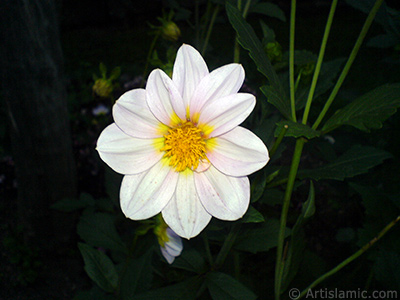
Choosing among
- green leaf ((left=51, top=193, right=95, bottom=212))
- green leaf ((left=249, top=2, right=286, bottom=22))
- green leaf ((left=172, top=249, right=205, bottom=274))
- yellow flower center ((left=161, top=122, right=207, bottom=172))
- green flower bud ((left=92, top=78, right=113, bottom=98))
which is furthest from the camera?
green leaf ((left=51, top=193, right=95, bottom=212))

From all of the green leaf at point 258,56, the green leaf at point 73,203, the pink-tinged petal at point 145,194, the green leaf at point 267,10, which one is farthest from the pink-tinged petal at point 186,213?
the green leaf at point 73,203

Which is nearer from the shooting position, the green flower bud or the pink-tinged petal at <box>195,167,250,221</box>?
the pink-tinged petal at <box>195,167,250,221</box>

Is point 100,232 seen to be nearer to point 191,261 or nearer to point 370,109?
point 191,261

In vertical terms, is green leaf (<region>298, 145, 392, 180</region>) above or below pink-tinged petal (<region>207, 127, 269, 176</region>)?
below

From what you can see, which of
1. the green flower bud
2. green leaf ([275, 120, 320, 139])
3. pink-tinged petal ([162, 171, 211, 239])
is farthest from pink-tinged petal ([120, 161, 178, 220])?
the green flower bud

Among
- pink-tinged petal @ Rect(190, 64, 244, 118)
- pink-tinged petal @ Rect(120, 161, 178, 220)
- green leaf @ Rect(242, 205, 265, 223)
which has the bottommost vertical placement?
green leaf @ Rect(242, 205, 265, 223)

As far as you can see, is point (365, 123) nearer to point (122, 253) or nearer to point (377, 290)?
point (377, 290)

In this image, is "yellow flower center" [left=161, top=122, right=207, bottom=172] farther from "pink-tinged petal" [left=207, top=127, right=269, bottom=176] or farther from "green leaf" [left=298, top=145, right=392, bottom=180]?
"green leaf" [left=298, top=145, right=392, bottom=180]
